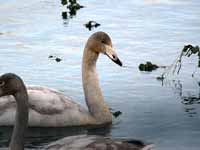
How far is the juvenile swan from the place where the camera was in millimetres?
11891

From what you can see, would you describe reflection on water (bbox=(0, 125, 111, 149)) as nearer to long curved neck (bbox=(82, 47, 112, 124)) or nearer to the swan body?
the swan body

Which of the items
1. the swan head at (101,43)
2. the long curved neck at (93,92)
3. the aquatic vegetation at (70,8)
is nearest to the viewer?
the long curved neck at (93,92)

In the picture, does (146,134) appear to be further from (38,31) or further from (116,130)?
(38,31)

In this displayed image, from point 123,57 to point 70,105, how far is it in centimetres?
352

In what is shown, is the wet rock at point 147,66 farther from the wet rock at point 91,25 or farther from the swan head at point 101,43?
the wet rock at point 91,25

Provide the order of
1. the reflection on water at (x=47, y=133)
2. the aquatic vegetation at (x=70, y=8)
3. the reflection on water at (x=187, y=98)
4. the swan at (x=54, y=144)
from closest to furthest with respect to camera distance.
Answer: the swan at (x=54, y=144) < the reflection on water at (x=47, y=133) < the reflection on water at (x=187, y=98) < the aquatic vegetation at (x=70, y=8)

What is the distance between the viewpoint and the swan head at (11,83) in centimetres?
931

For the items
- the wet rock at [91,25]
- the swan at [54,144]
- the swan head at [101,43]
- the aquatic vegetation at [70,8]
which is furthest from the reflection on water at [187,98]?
the aquatic vegetation at [70,8]

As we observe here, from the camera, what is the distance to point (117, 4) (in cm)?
2066

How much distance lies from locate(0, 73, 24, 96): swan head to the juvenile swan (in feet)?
7.71

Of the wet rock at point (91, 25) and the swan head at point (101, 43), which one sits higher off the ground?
the swan head at point (101, 43)

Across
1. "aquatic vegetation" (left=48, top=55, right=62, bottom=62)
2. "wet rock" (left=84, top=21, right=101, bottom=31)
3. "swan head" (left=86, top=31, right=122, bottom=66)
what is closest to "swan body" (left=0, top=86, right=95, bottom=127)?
"swan head" (left=86, top=31, right=122, bottom=66)

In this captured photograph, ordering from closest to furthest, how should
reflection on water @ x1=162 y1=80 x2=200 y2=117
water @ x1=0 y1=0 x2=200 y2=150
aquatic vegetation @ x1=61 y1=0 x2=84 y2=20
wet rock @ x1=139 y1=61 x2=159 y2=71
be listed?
1. water @ x1=0 y1=0 x2=200 y2=150
2. reflection on water @ x1=162 y1=80 x2=200 y2=117
3. wet rock @ x1=139 y1=61 x2=159 y2=71
4. aquatic vegetation @ x1=61 y1=0 x2=84 y2=20

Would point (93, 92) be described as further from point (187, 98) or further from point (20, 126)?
point (20, 126)
